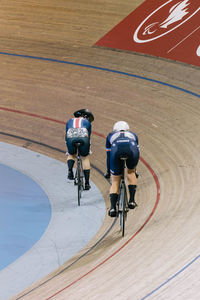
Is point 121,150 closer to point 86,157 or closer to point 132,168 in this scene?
point 132,168

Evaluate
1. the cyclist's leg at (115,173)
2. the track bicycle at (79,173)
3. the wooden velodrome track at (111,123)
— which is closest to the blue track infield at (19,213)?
the track bicycle at (79,173)

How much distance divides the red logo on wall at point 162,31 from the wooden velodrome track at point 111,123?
0.20m

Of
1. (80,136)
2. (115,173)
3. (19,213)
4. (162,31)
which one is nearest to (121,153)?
(115,173)

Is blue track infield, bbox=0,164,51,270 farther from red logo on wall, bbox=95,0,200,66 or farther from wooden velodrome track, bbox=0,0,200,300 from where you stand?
red logo on wall, bbox=95,0,200,66

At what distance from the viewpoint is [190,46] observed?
10.0 meters

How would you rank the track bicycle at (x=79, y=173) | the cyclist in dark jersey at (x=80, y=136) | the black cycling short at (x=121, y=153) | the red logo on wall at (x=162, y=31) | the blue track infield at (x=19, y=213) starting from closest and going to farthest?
1. the black cycling short at (x=121, y=153)
2. the blue track infield at (x=19, y=213)
3. the cyclist in dark jersey at (x=80, y=136)
4. the track bicycle at (x=79, y=173)
5. the red logo on wall at (x=162, y=31)

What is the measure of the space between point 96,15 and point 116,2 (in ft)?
1.56

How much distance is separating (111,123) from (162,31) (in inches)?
103

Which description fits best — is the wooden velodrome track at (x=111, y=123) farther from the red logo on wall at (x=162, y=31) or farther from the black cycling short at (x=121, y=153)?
the black cycling short at (x=121, y=153)

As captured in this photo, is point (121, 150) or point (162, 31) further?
point (162, 31)

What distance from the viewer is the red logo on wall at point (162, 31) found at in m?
10.1

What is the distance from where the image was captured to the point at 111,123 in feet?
28.9

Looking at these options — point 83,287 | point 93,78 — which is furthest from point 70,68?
point 83,287

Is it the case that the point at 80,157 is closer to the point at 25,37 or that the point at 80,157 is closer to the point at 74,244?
the point at 74,244
